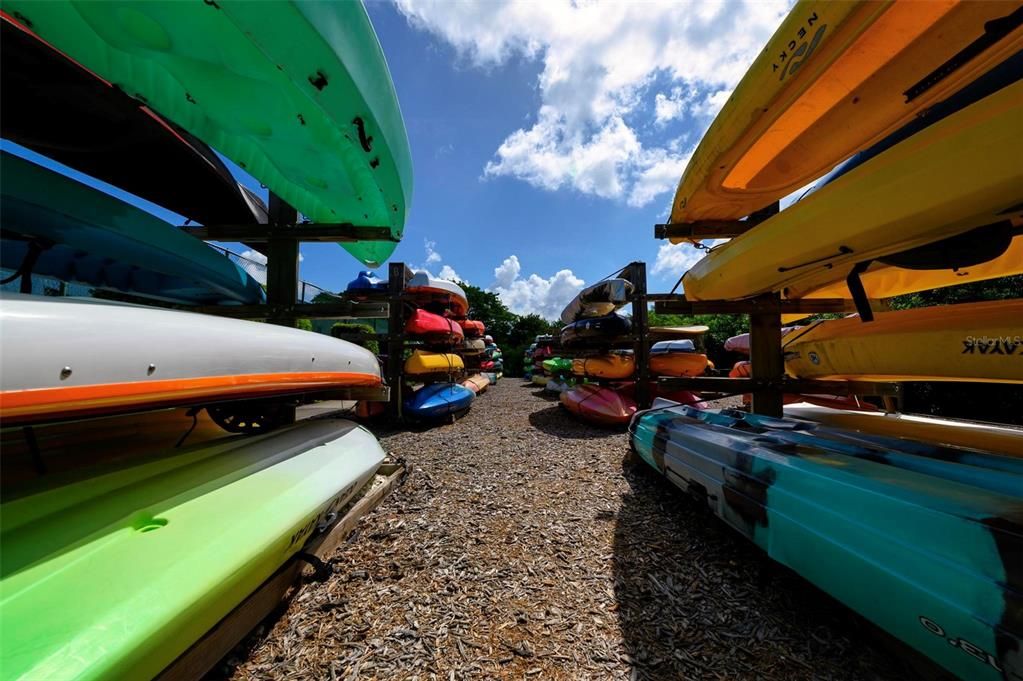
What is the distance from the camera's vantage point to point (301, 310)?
2.78m

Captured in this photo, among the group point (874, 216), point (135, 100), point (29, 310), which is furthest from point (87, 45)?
point (874, 216)

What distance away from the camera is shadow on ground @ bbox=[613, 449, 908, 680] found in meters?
1.17

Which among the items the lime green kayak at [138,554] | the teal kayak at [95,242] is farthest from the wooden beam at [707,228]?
the teal kayak at [95,242]

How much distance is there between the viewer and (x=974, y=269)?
2314mm

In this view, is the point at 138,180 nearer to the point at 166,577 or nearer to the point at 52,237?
the point at 52,237

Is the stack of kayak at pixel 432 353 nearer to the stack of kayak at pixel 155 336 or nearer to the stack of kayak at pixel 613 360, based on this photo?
the stack of kayak at pixel 613 360

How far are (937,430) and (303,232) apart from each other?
4213mm

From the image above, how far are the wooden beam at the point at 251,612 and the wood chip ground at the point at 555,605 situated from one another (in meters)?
0.07

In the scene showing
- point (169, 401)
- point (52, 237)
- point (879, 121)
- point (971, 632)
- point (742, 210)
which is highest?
point (879, 121)

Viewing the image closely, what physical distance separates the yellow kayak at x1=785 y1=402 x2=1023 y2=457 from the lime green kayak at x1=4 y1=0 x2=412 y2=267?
3071 millimetres

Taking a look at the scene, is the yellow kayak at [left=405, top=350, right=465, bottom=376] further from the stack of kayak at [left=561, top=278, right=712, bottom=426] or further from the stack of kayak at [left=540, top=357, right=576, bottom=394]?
the stack of kayak at [left=540, top=357, right=576, bottom=394]

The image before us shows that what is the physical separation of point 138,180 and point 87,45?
1.07m

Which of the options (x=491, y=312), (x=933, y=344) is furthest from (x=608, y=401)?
(x=491, y=312)

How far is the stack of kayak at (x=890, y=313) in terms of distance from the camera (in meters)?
0.94
